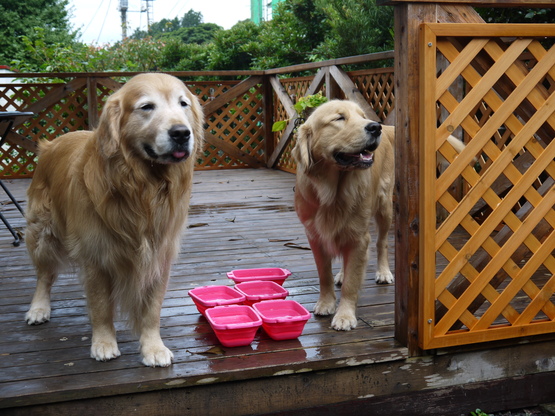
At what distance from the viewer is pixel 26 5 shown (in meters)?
19.9

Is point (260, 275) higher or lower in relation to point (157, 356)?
lower

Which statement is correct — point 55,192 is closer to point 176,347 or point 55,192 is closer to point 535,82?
point 176,347

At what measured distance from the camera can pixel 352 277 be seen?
9.64 ft

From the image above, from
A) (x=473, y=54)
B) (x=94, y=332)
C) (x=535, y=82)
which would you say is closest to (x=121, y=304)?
(x=94, y=332)

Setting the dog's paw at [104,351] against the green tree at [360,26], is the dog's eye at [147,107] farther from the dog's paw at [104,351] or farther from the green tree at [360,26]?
the green tree at [360,26]

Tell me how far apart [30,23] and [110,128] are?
1981 centimetres

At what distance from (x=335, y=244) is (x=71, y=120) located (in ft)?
20.5

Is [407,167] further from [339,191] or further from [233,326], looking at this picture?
[233,326]

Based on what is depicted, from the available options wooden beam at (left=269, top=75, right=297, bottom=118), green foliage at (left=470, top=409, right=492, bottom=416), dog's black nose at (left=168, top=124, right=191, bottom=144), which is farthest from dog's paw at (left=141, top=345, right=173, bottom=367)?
wooden beam at (left=269, top=75, right=297, bottom=118)

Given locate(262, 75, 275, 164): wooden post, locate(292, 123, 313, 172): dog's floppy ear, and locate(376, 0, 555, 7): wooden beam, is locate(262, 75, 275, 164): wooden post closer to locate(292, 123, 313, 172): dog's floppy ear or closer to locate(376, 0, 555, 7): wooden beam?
locate(292, 123, 313, 172): dog's floppy ear

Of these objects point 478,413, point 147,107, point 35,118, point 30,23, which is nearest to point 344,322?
point 478,413

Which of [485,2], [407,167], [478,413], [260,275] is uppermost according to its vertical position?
[485,2]

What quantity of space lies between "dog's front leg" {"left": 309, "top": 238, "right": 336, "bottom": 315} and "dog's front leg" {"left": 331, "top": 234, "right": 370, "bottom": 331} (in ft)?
0.36

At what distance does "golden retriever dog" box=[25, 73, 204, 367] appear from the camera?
7.64 feet
